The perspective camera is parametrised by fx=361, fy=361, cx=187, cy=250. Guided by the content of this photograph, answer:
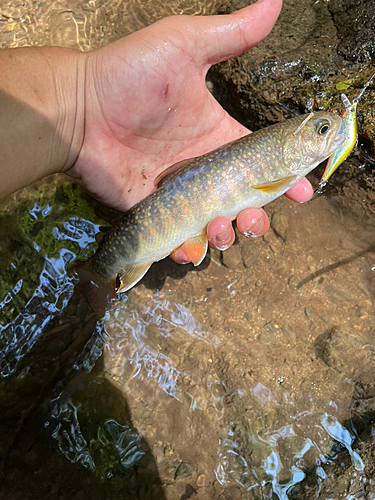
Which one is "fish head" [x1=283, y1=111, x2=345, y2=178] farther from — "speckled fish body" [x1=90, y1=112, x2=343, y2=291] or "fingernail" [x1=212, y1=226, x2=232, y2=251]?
"fingernail" [x1=212, y1=226, x2=232, y2=251]

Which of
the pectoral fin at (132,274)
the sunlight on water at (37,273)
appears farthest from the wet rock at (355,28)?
the sunlight on water at (37,273)

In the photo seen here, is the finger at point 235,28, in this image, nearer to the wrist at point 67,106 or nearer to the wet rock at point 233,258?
the wrist at point 67,106

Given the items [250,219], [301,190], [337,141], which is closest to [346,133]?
[337,141]

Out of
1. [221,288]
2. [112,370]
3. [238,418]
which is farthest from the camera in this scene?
[221,288]

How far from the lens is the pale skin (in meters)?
2.95

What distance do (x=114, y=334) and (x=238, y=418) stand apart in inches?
59.9

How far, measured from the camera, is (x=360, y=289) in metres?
3.88

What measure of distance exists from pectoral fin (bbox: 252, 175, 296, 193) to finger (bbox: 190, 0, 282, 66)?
121 cm

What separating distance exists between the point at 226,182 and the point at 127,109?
1181mm

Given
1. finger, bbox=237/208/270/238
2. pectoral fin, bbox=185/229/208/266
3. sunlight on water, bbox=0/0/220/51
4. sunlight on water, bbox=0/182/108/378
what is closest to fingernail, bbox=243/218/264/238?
finger, bbox=237/208/270/238

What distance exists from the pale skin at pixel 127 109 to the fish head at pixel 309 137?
1.25 feet

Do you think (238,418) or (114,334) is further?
(114,334)

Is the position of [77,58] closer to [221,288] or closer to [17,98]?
[17,98]

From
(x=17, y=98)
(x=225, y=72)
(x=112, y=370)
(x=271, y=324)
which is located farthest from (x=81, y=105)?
(x=271, y=324)
